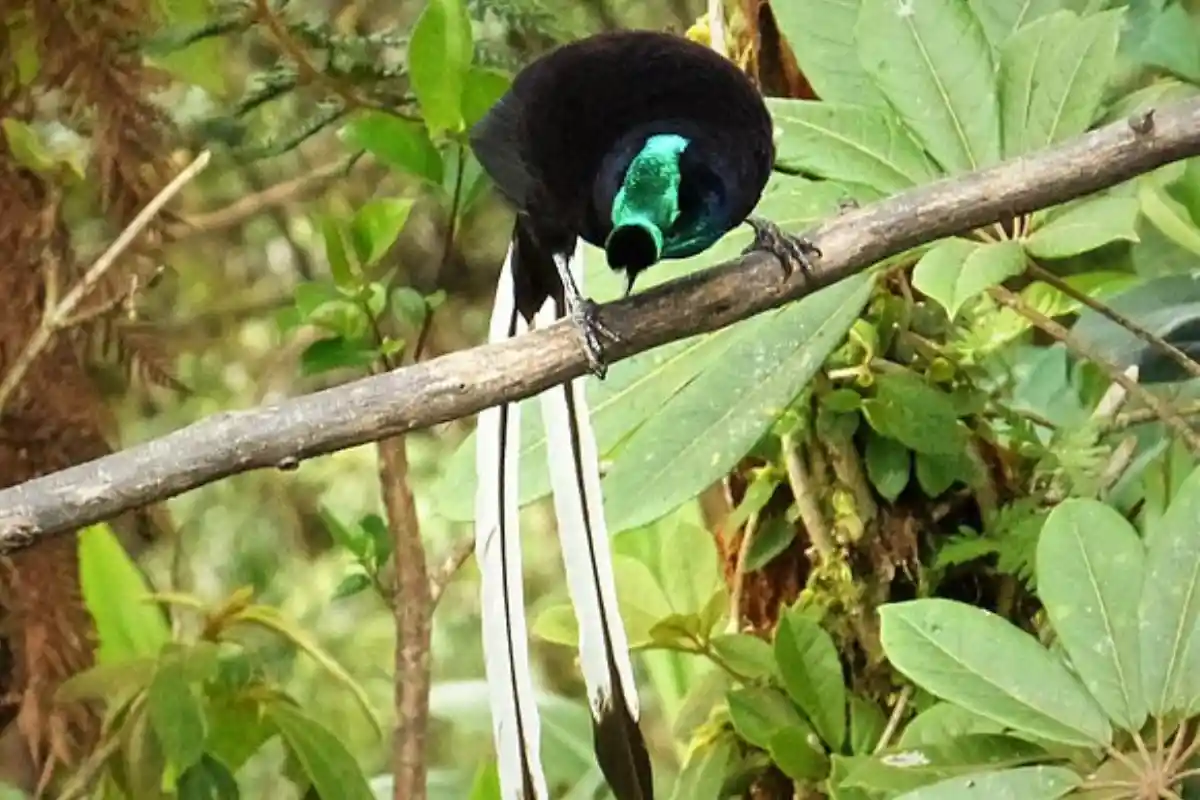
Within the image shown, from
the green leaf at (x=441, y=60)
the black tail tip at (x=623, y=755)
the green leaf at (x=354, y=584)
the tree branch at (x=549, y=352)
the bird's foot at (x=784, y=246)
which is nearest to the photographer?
the tree branch at (x=549, y=352)

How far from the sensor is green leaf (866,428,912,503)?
1.07m

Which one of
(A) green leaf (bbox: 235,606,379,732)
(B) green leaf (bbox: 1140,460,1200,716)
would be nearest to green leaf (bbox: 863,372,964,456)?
(B) green leaf (bbox: 1140,460,1200,716)

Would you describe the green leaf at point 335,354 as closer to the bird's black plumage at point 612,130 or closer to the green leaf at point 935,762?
the bird's black plumage at point 612,130

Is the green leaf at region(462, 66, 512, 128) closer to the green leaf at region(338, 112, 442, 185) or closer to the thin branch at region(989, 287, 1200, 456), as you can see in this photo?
the green leaf at region(338, 112, 442, 185)

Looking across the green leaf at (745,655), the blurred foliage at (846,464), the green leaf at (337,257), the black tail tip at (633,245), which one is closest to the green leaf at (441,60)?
the blurred foliage at (846,464)

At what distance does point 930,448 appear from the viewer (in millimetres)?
999

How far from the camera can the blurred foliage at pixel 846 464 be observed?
0.82m

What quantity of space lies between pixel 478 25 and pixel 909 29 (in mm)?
756

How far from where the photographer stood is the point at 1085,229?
2.80ft

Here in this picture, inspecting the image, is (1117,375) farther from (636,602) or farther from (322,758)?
(322,758)

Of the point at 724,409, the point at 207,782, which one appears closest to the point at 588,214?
the point at 724,409

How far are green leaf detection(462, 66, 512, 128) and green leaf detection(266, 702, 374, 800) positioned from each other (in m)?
0.45

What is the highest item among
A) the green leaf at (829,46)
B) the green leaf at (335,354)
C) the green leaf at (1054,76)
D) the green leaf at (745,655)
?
the green leaf at (829,46)

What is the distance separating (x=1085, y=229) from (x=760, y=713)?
41 centimetres
